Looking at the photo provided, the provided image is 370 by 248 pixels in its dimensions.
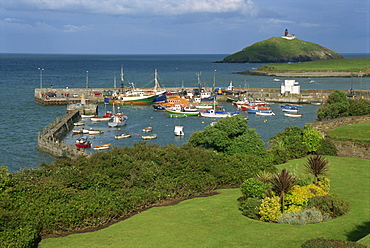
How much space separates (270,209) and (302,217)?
1.32 m

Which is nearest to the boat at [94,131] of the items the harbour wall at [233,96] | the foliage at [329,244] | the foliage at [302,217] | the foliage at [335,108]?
the harbour wall at [233,96]

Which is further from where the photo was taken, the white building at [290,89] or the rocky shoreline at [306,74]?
the rocky shoreline at [306,74]

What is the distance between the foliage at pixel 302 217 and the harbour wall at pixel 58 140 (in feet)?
93.5

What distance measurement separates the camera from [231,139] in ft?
110

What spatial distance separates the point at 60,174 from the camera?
22438 millimetres

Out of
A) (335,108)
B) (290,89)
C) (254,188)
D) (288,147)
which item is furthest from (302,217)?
(290,89)

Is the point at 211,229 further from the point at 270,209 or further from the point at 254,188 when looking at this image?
the point at 254,188

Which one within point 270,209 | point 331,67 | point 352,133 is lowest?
point 270,209

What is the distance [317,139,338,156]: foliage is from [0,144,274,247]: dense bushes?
7.84 m

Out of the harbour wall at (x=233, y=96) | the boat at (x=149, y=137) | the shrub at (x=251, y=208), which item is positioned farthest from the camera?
the harbour wall at (x=233, y=96)

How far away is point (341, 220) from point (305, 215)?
1405 mm

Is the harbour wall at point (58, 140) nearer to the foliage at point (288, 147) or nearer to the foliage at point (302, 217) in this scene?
the foliage at point (288, 147)

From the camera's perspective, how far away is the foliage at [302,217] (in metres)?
17.6

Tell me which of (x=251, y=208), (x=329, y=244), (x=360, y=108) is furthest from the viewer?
(x=360, y=108)
